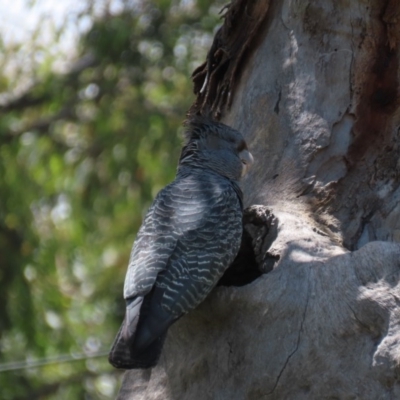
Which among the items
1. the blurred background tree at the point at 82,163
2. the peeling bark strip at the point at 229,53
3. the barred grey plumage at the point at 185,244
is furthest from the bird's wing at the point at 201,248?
the blurred background tree at the point at 82,163

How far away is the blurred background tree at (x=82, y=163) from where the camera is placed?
1219cm

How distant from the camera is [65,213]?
1374 centimetres

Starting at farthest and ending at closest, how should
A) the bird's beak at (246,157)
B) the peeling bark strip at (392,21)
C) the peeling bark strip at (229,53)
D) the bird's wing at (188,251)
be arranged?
the peeling bark strip at (229,53), the peeling bark strip at (392,21), the bird's beak at (246,157), the bird's wing at (188,251)

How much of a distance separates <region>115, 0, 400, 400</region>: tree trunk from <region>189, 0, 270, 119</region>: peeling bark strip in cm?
1

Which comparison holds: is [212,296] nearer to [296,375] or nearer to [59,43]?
[296,375]

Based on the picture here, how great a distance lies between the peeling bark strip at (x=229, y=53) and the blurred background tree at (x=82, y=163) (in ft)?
15.4

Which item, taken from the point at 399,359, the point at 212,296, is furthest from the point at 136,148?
the point at 399,359

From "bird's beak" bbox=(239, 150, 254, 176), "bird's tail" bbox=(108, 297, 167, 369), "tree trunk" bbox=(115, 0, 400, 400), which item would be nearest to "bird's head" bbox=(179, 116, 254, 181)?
"bird's beak" bbox=(239, 150, 254, 176)

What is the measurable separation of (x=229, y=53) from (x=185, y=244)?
88.7 inches

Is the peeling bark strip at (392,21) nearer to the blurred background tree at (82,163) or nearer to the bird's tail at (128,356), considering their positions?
the bird's tail at (128,356)

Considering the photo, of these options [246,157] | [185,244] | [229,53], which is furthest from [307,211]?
[229,53]

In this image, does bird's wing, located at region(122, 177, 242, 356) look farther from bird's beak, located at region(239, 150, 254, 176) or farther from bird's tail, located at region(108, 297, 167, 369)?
bird's beak, located at region(239, 150, 254, 176)

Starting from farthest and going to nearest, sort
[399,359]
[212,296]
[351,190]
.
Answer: [351,190]
[212,296]
[399,359]

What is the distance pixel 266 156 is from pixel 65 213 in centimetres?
749
